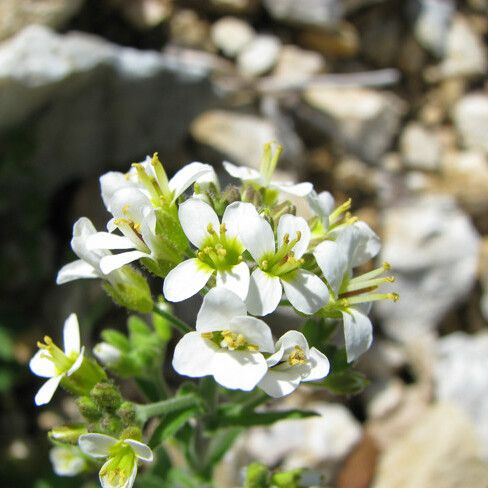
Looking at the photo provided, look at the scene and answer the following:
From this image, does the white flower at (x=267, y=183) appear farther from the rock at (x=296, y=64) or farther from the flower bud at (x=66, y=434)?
the rock at (x=296, y=64)

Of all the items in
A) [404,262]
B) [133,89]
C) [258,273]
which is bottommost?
[404,262]

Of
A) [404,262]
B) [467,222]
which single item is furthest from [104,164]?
[467,222]

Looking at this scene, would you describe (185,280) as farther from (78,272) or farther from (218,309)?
(78,272)

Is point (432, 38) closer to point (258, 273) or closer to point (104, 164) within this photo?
point (104, 164)

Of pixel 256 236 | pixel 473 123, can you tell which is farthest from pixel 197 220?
pixel 473 123

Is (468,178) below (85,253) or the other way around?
below

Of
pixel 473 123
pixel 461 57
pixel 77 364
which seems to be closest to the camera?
pixel 77 364
